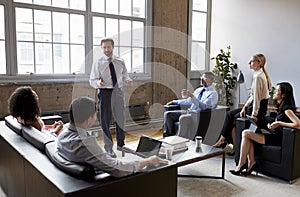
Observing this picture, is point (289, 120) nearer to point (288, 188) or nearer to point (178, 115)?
point (288, 188)

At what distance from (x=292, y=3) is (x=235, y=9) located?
1.22m

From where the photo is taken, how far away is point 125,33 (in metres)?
5.16

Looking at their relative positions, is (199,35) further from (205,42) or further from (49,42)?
(49,42)

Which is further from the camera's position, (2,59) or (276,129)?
(2,59)

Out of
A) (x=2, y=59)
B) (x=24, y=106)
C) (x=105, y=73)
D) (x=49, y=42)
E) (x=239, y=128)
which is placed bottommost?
(x=239, y=128)

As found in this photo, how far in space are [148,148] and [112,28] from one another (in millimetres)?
2746

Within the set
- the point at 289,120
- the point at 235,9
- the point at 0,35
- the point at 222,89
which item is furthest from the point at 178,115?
the point at 235,9

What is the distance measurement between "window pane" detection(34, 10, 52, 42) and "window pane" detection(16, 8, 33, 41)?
84mm

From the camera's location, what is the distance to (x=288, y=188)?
2.90 metres

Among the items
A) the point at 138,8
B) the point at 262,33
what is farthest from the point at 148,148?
the point at 262,33

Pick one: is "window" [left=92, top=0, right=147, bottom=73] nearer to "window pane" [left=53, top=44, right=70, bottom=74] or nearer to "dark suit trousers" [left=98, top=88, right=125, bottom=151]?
"window pane" [left=53, top=44, right=70, bottom=74]

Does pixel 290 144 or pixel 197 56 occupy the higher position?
pixel 197 56

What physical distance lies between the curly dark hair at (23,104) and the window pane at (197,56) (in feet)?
14.2

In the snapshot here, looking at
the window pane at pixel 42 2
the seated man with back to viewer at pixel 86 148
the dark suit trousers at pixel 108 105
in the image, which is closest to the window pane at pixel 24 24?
the window pane at pixel 42 2
